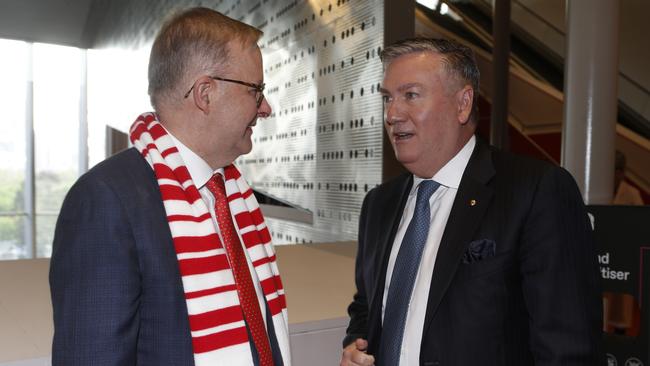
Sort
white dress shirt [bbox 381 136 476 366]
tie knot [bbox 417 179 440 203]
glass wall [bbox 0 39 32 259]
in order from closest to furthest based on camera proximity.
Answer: white dress shirt [bbox 381 136 476 366]
tie knot [bbox 417 179 440 203]
glass wall [bbox 0 39 32 259]

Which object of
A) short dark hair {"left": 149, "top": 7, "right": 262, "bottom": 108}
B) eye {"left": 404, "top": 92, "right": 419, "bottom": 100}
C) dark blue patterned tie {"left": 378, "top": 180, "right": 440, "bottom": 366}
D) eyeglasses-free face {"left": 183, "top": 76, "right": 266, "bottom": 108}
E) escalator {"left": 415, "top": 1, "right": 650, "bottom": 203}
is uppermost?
escalator {"left": 415, "top": 1, "right": 650, "bottom": 203}

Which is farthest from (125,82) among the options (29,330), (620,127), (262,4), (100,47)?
(29,330)

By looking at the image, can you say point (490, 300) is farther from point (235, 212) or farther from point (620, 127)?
point (620, 127)

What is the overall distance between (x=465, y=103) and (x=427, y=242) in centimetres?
56

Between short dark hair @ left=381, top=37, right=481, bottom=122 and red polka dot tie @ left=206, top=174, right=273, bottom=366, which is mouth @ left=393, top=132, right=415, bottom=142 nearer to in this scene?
short dark hair @ left=381, top=37, right=481, bottom=122

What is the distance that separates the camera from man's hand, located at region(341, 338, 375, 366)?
2057mm

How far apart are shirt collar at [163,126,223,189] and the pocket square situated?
90 centimetres

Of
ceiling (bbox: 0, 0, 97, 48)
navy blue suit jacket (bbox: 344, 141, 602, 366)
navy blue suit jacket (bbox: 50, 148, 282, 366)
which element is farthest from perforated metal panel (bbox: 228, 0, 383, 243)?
ceiling (bbox: 0, 0, 97, 48)

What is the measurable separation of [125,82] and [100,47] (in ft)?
4.32

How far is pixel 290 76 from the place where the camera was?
7676 mm

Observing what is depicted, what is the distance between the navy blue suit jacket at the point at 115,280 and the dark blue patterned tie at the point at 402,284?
78 cm

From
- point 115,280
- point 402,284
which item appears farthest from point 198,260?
point 402,284

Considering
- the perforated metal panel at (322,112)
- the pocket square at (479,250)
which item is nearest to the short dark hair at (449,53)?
the pocket square at (479,250)

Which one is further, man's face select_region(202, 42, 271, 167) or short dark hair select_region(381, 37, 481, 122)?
short dark hair select_region(381, 37, 481, 122)
